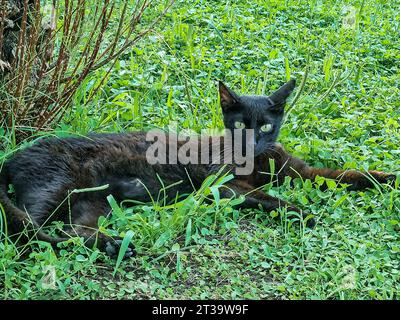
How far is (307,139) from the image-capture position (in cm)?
483

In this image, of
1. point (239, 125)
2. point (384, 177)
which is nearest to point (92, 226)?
point (239, 125)

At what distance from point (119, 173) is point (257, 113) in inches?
36.9

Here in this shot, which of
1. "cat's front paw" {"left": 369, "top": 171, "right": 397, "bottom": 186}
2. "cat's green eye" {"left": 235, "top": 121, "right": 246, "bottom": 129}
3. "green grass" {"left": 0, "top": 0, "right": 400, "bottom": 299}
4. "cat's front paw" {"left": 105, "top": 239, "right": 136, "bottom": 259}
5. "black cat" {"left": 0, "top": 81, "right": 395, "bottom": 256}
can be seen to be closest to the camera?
"green grass" {"left": 0, "top": 0, "right": 400, "bottom": 299}

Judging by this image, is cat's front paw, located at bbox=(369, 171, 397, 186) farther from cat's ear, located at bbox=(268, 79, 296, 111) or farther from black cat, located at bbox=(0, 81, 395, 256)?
cat's ear, located at bbox=(268, 79, 296, 111)

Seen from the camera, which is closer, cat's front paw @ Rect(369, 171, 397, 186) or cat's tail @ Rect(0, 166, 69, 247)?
cat's tail @ Rect(0, 166, 69, 247)

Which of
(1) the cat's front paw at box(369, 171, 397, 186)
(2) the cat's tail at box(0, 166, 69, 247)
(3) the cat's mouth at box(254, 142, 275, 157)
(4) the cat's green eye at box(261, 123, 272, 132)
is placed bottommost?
(1) the cat's front paw at box(369, 171, 397, 186)

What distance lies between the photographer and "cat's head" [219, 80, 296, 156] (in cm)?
434

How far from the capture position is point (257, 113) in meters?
4.33

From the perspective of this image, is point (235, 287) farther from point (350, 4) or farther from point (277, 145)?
point (350, 4)

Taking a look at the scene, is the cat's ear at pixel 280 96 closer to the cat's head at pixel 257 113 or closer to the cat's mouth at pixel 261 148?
the cat's head at pixel 257 113

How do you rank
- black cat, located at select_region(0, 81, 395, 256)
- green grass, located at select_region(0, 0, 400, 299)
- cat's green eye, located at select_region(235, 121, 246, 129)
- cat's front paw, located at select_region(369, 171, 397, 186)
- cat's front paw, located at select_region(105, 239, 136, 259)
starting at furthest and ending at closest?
cat's green eye, located at select_region(235, 121, 246, 129), cat's front paw, located at select_region(369, 171, 397, 186), black cat, located at select_region(0, 81, 395, 256), cat's front paw, located at select_region(105, 239, 136, 259), green grass, located at select_region(0, 0, 400, 299)

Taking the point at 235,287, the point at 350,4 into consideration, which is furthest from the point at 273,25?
the point at 235,287

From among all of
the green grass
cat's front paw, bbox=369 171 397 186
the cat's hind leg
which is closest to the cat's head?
the green grass

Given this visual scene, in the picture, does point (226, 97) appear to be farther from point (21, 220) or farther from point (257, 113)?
point (21, 220)
